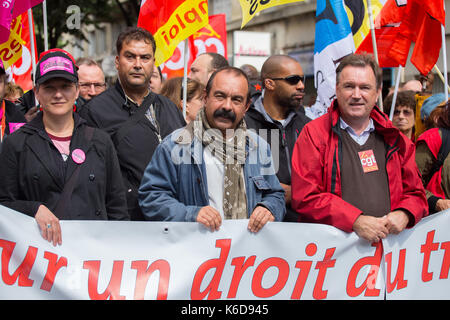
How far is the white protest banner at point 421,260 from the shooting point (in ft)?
12.4

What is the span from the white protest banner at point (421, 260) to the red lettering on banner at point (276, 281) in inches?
24.2

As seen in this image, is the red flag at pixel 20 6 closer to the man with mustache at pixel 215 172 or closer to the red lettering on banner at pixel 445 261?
the man with mustache at pixel 215 172

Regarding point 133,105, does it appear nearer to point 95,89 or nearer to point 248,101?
point 248,101

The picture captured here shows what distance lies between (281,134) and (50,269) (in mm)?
2026

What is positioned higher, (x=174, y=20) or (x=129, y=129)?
(x=174, y=20)

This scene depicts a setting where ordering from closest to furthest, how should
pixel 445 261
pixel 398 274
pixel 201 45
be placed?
1. pixel 398 274
2. pixel 445 261
3. pixel 201 45

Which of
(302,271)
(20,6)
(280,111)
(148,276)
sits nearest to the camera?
(148,276)

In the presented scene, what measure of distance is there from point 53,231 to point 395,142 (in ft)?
6.76

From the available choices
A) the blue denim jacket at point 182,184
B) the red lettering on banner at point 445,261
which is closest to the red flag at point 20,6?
the blue denim jacket at point 182,184

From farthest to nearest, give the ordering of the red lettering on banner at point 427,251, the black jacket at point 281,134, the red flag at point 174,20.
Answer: the red flag at point 174,20 < the black jacket at point 281,134 < the red lettering on banner at point 427,251

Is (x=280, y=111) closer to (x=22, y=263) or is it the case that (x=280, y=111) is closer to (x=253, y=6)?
(x=253, y=6)

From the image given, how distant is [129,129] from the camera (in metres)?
4.18

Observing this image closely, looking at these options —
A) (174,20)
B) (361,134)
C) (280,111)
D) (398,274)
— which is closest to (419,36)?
(280,111)
